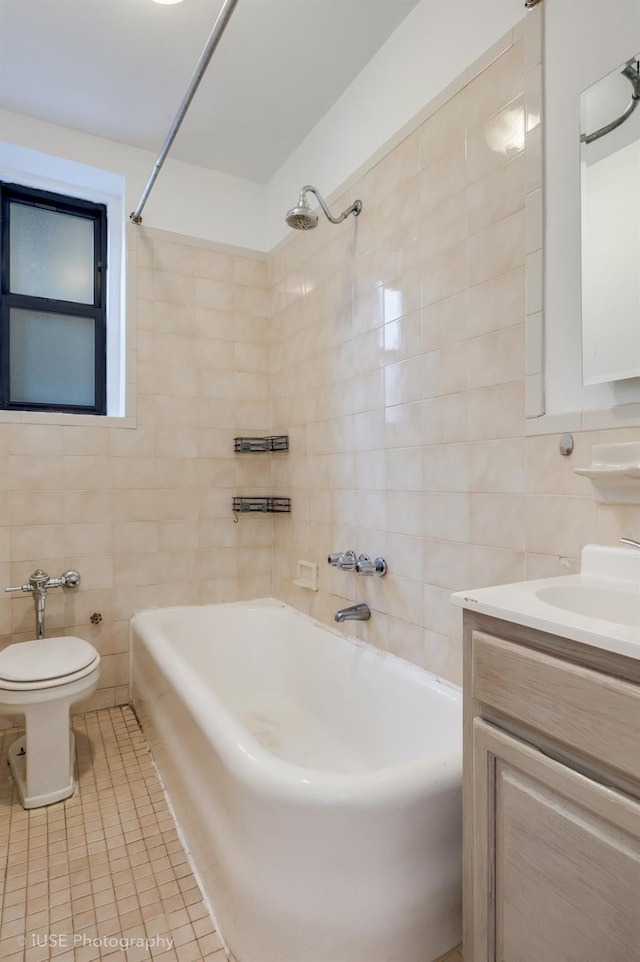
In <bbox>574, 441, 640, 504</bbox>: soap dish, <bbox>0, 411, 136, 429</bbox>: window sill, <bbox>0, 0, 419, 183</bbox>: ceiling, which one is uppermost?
<bbox>0, 0, 419, 183</bbox>: ceiling

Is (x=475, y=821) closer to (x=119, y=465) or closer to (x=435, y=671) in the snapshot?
(x=435, y=671)

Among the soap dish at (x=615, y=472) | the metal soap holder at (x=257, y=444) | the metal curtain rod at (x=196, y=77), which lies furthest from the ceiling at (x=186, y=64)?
the soap dish at (x=615, y=472)

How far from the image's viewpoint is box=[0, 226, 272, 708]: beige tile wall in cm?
225

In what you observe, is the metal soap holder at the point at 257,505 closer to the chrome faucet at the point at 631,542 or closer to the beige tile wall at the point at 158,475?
the beige tile wall at the point at 158,475

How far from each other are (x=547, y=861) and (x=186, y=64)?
8.72 feet

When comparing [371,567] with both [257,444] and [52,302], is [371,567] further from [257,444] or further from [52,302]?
[52,302]

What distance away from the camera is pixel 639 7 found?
1076mm

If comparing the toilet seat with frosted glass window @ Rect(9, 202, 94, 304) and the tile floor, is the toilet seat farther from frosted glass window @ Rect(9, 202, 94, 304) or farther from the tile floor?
frosted glass window @ Rect(9, 202, 94, 304)

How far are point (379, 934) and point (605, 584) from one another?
87 cm

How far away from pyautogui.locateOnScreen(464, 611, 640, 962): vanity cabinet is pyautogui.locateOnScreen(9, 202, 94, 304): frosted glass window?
8.34 feet

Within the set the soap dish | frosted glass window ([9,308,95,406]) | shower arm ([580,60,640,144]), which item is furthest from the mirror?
frosted glass window ([9,308,95,406])

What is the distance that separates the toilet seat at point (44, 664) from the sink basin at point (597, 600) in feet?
5.20

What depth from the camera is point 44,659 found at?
1.84 m

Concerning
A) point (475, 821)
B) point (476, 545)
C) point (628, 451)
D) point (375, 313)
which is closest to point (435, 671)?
point (476, 545)
